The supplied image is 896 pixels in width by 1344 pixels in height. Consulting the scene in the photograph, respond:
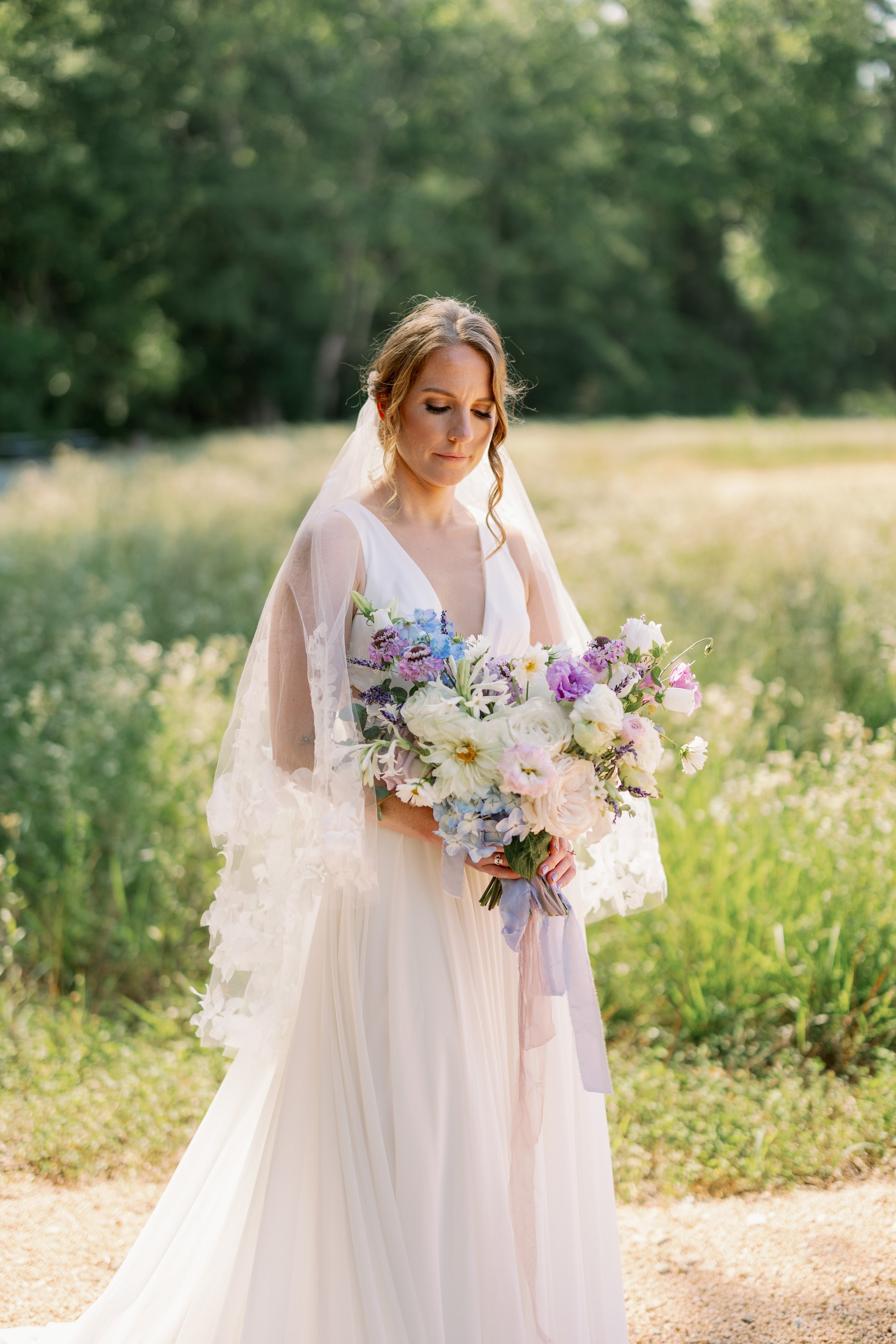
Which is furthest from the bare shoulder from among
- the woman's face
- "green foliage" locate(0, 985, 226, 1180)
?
"green foliage" locate(0, 985, 226, 1180)

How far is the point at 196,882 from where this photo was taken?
525 cm

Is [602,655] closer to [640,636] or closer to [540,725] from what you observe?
[640,636]

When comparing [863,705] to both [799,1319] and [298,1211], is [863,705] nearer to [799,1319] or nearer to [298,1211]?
[799,1319]

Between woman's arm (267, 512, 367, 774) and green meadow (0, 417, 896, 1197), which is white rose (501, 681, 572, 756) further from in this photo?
green meadow (0, 417, 896, 1197)

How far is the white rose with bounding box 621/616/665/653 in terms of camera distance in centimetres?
234

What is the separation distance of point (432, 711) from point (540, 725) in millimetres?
206

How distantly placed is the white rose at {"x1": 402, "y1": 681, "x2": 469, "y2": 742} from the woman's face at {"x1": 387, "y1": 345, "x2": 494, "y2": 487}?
573 millimetres

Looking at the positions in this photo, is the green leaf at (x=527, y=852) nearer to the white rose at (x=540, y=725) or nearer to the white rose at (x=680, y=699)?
the white rose at (x=540, y=725)

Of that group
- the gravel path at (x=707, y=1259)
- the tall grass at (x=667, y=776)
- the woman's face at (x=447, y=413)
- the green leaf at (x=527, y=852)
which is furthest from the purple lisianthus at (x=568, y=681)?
the tall grass at (x=667, y=776)

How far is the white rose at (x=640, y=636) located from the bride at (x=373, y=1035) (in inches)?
15.7

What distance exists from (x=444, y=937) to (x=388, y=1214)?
0.56m

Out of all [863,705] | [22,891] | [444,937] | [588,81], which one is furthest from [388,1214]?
[588,81]

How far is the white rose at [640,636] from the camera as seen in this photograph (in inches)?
92.1

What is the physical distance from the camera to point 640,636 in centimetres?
235
